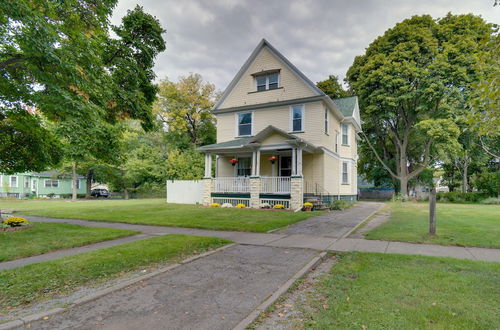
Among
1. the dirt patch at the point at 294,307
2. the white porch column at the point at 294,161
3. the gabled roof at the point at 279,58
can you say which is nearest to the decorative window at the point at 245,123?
the gabled roof at the point at 279,58

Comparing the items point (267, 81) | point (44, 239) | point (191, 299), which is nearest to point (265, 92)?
point (267, 81)

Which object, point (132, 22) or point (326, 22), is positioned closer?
point (132, 22)

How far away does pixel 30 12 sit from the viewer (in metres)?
6.14

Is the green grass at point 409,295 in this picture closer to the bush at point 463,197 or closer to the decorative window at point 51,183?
the bush at point 463,197

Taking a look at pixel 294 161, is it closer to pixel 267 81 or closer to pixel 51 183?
pixel 267 81

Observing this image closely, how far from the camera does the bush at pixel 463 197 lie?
24.7 metres

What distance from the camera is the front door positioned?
60.9 feet

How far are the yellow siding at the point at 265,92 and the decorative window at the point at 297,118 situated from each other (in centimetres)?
70

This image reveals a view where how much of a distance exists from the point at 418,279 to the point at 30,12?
931 centimetres

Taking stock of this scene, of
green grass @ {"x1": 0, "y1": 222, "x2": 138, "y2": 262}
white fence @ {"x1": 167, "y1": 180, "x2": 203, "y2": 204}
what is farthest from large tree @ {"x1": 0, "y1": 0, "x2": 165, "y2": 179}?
white fence @ {"x1": 167, "y1": 180, "x2": 203, "y2": 204}

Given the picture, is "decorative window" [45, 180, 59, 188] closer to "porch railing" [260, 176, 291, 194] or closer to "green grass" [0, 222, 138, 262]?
"green grass" [0, 222, 138, 262]

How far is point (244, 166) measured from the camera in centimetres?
2009

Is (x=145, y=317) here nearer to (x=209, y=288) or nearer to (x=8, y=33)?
(x=209, y=288)

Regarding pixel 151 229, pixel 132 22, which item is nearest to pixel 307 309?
pixel 151 229
